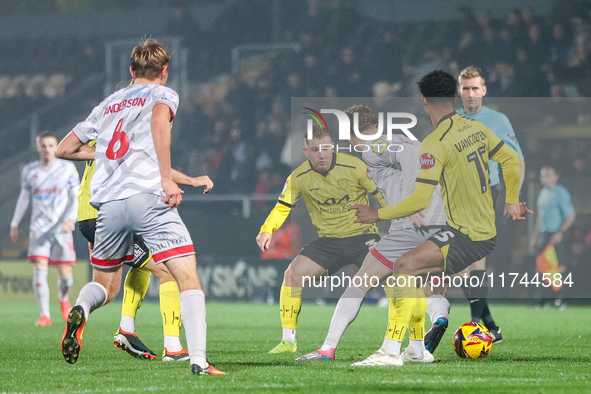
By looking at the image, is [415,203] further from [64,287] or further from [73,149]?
[64,287]

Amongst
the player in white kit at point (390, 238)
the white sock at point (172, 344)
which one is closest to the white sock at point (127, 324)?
the white sock at point (172, 344)

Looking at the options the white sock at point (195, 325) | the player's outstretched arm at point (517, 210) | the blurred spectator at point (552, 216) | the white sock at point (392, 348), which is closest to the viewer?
the white sock at point (195, 325)

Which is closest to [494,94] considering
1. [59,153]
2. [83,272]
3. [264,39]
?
[264,39]

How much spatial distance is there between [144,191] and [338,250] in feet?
7.92

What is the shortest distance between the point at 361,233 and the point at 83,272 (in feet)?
29.1

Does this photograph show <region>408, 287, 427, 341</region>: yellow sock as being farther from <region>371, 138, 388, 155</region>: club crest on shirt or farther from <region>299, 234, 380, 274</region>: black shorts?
<region>371, 138, 388, 155</region>: club crest on shirt

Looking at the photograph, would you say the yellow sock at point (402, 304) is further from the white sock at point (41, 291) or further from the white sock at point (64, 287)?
the white sock at point (64, 287)

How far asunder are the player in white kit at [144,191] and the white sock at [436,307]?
2.16 meters

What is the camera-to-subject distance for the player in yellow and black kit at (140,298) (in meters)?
5.76

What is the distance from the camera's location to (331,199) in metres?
6.68

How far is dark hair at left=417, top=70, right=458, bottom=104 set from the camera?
573 cm

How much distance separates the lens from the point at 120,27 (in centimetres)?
2106

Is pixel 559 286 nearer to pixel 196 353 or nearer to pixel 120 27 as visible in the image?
pixel 196 353

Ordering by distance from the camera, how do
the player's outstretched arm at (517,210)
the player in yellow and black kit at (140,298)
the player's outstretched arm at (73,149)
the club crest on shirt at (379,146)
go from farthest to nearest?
the club crest on shirt at (379,146)
the player's outstretched arm at (517,210)
the player in yellow and black kit at (140,298)
the player's outstretched arm at (73,149)
